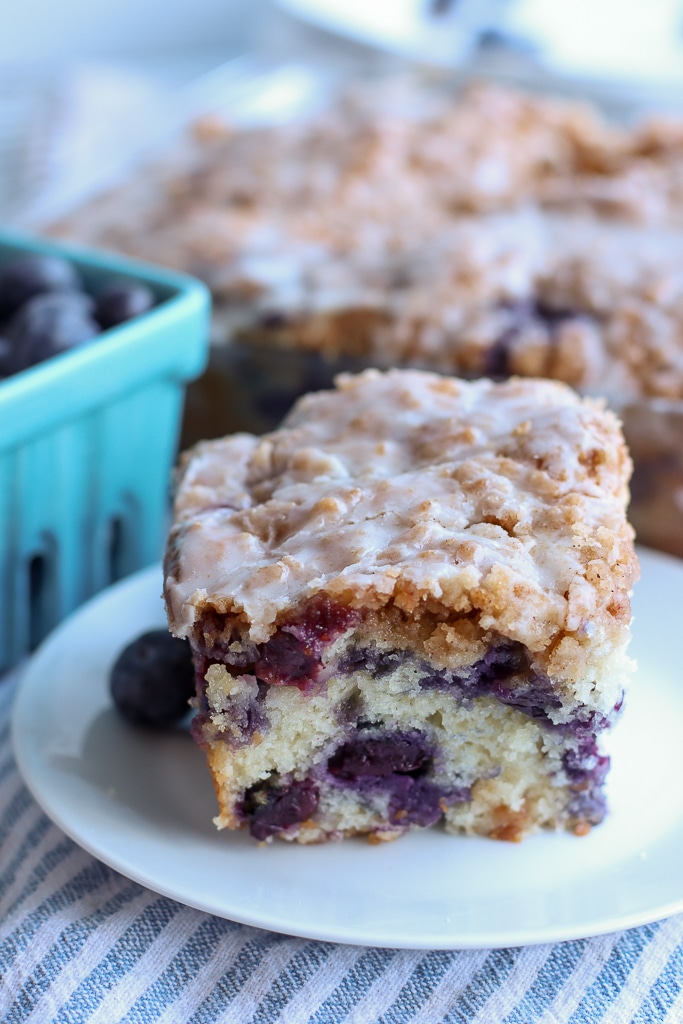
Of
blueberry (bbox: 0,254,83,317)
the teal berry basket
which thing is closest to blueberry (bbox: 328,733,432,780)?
the teal berry basket

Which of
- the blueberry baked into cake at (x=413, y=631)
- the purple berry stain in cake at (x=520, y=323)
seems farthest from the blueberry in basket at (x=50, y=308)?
the purple berry stain in cake at (x=520, y=323)

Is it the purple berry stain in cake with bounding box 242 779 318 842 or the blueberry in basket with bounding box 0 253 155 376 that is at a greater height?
the blueberry in basket with bounding box 0 253 155 376

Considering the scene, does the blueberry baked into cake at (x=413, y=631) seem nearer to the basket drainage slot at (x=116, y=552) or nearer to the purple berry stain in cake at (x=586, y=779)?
the purple berry stain in cake at (x=586, y=779)

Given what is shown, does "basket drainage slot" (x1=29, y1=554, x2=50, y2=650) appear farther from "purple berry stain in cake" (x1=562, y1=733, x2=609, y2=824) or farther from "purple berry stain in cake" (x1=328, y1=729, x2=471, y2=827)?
"purple berry stain in cake" (x1=562, y1=733, x2=609, y2=824)

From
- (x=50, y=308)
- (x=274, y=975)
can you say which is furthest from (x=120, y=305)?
(x=274, y=975)

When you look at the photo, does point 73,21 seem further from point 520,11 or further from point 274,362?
point 274,362

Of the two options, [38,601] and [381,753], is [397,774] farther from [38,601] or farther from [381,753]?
[38,601]
